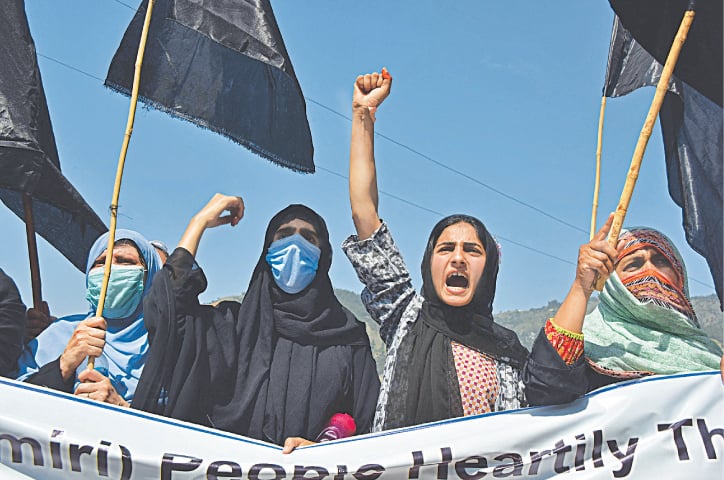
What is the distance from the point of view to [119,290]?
13.1 feet

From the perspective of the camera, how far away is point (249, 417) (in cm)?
358

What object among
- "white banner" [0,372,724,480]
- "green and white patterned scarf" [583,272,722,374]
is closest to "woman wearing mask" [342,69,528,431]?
"white banner" [0,372,724,480]

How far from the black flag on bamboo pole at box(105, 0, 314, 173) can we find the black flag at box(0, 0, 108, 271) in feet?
1.57

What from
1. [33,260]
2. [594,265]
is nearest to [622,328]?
[594,265]

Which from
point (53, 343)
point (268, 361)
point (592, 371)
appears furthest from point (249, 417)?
point (592, 371)

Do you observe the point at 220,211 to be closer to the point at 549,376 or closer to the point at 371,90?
the point at 371,90

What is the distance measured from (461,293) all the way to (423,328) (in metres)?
0.21

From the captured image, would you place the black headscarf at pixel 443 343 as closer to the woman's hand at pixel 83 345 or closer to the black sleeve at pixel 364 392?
the black sleeve at pixel 364 392

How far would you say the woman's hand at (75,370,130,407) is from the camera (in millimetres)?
3402

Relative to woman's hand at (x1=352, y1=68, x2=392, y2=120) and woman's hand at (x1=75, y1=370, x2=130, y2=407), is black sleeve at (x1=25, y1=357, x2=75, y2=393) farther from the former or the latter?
woman's hand at (x1=352, y1=68, x2=392, y2=120)

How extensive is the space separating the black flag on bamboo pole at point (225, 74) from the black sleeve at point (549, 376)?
180 cm

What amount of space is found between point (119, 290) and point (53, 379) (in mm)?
581

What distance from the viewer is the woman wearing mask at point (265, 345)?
3.57 meters

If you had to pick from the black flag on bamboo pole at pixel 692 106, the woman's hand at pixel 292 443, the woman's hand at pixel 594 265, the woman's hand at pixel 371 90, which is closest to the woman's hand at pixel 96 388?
the woman's hand at pixel 292 443
